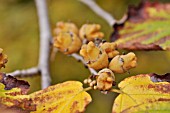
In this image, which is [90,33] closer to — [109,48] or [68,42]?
[68,42]

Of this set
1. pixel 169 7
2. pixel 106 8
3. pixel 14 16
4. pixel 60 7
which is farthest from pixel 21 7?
pixel 169 7

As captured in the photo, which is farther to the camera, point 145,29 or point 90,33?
point 145,29

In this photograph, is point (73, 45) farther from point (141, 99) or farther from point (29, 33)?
point (29, 33)

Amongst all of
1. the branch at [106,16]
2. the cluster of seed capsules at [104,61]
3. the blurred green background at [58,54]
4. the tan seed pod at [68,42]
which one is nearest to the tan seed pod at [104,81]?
the cluster of seed capsules at [104,61]

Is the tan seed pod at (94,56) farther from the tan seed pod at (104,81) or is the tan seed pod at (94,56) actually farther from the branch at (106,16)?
the branch at (106,16)

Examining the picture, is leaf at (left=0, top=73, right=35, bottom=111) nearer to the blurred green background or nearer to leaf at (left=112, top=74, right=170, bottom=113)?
leaf at (left=112, top=74, right=170, bottom=113)

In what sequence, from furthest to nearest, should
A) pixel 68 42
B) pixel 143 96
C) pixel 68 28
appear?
pixel 68 28 < pixel 68 42 < pixel 143 96

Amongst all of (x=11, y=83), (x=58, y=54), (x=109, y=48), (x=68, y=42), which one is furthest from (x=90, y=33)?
(x=58, y=54)

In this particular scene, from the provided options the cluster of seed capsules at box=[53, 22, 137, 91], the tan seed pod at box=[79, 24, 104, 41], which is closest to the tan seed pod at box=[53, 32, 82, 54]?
the tan seed pod at box=[79, 24, 104, 41]
